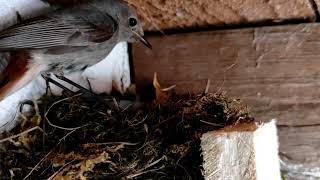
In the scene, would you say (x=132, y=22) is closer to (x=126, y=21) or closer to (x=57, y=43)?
(x=126, y=21)

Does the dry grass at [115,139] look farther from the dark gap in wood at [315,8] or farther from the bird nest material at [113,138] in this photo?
the dark gap in wood at [315,8]

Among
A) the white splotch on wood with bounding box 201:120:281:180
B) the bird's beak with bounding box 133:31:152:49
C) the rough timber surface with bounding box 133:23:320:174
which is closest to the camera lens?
the white splotch on wood with bounding box 201:120:281:180

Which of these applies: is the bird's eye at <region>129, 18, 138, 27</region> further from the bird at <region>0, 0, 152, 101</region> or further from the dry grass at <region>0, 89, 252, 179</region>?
the dry grass at <region>0, 89, 252, 179</region>

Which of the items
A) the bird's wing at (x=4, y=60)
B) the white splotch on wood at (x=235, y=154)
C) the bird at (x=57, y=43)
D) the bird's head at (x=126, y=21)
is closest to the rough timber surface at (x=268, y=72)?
the bird's head at (x=126, y=21)

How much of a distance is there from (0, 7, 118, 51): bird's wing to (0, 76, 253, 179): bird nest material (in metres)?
0.23

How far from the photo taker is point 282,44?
7.63 feet

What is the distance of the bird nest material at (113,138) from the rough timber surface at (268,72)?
0.58 feet

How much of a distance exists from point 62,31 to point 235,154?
0.63 m

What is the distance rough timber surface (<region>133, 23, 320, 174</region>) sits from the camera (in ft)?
7.50

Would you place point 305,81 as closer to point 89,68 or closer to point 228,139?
point 228,139

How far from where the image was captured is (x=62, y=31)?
2115mm

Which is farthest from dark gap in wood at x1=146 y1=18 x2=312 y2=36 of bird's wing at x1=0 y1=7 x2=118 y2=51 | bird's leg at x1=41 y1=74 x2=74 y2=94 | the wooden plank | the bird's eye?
bird's leg at x1=41 y1=74 x2=74 y2=94

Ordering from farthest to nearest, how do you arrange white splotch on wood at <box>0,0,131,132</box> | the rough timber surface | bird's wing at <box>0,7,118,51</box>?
1. the rough timber surface
2. white splotch on wood at <box>0,0,131,132</box>
3. bird's wing at <box>0,7,118,51</box>

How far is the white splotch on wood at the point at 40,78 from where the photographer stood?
215cm
